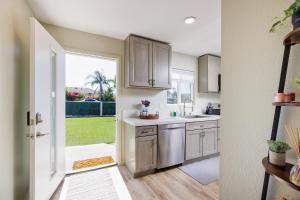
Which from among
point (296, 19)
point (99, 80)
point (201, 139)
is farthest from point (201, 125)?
point (99, 80)

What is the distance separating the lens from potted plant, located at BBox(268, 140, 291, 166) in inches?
28.9

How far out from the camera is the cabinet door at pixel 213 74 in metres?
3.63

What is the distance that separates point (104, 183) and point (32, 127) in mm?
1295

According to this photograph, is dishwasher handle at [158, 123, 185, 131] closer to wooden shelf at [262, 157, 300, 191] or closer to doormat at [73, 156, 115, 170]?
doormat at [73, 156, 115, 170]

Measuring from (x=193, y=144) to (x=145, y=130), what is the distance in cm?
114

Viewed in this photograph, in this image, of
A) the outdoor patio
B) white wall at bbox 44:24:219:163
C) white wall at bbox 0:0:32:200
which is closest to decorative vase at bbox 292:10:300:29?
white wall at bbox 0:0:32:200

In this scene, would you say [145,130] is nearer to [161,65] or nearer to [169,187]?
[169,187]

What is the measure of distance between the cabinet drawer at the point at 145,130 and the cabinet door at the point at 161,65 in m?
0.85

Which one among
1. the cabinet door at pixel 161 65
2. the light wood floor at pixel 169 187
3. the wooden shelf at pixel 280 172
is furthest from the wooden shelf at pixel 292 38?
the cabinet door at pixel 161 65

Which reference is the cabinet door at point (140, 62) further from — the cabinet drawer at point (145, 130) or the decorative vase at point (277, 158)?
the decorative vase at point (277, 158)

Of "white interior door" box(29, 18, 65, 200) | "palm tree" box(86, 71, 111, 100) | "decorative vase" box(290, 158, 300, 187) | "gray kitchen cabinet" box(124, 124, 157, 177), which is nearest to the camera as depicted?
"decorative vase" box(290, 158, 300, 187)

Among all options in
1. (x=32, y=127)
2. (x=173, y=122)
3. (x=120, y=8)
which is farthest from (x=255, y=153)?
(x=120, y=8)

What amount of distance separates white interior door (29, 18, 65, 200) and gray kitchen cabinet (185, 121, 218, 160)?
2163 mm

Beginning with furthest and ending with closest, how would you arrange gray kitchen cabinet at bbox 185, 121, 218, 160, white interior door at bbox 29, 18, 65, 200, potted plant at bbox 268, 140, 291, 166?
gray kitchen cabinet at bbox 185, 121, 218, 160
white interior door at bbox 29, 18, 65, 200
potted plant at bbox 268, 140, 291, 166
